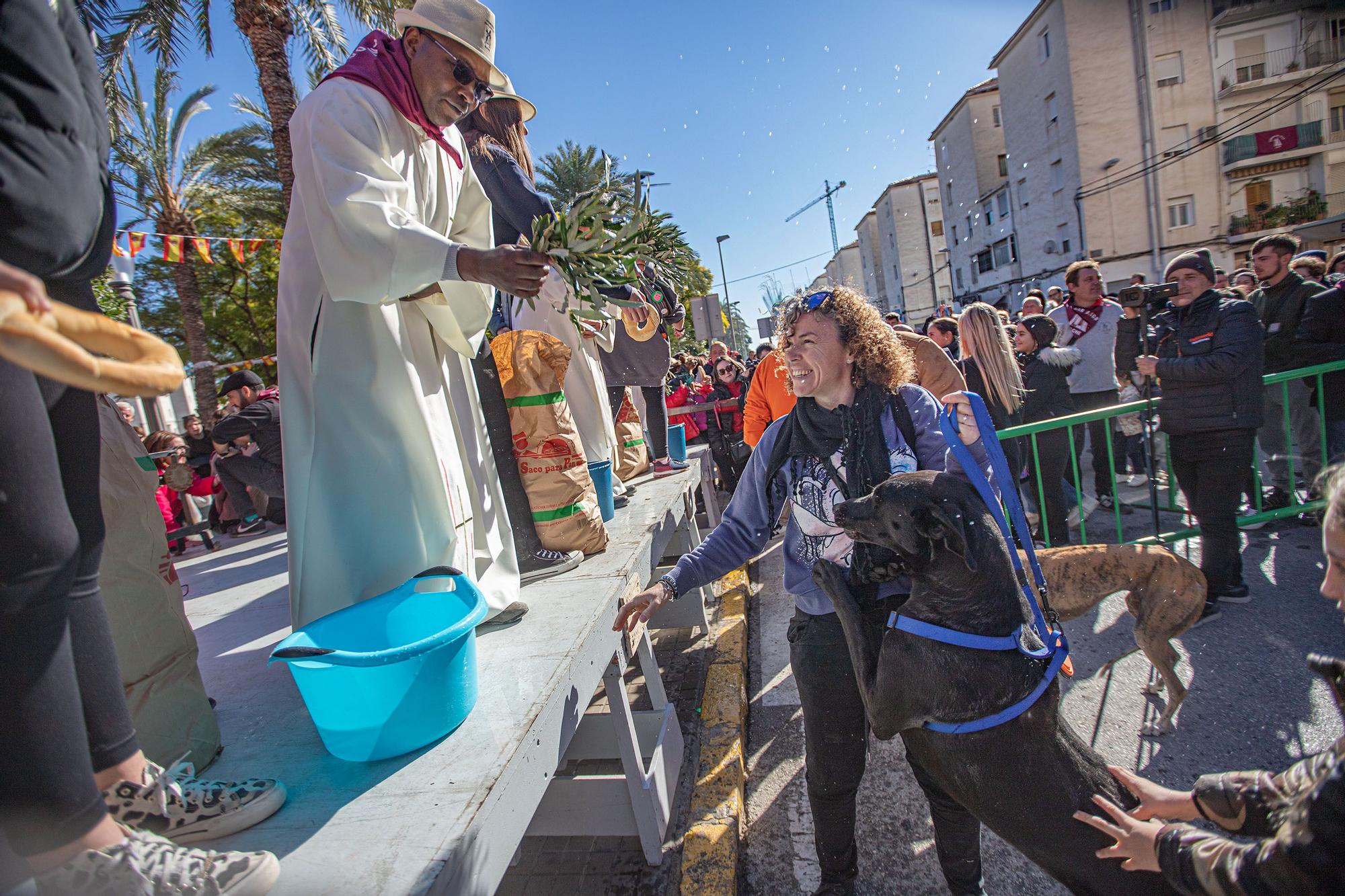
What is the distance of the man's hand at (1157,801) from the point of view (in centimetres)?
155

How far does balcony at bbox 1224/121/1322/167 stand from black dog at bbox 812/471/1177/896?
123 feet

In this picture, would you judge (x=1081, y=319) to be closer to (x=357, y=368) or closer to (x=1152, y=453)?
(x=1152, y=453)

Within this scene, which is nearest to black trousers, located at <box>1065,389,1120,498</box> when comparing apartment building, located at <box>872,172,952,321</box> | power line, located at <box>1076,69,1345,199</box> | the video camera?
the video camera

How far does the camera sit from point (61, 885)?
3.43 ft

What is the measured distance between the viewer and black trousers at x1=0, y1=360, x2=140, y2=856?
3.41 ft

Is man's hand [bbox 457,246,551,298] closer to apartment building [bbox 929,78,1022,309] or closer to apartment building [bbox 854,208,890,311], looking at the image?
apartment building [bbox 929,78,1022,309]

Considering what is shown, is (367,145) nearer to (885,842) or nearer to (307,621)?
(307,621)

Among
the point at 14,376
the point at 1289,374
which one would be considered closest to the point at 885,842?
the point at 14,376

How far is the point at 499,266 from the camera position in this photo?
192 centimetres

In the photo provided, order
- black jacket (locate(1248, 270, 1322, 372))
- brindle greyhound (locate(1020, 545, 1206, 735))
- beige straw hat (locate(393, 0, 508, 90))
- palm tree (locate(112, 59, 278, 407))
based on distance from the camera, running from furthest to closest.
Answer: palm tree (locate(112, 59, 278, 407)) → black jacket (locate(1248, 270, 1322, 372)) → brindle greyhound (locate(1020, 545, 1206, 735)) → beige straw hat (locate(393, 0, 508, 90))

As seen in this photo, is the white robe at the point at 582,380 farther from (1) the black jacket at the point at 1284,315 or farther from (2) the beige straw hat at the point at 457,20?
(1) the black jacket at the point at 1284,315

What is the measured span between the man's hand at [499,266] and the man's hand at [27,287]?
126 cm

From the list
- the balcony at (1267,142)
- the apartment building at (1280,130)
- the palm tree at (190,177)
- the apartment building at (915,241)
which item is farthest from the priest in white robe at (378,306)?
the apartment building at (915,241)

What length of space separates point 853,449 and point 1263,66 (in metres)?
37.9
